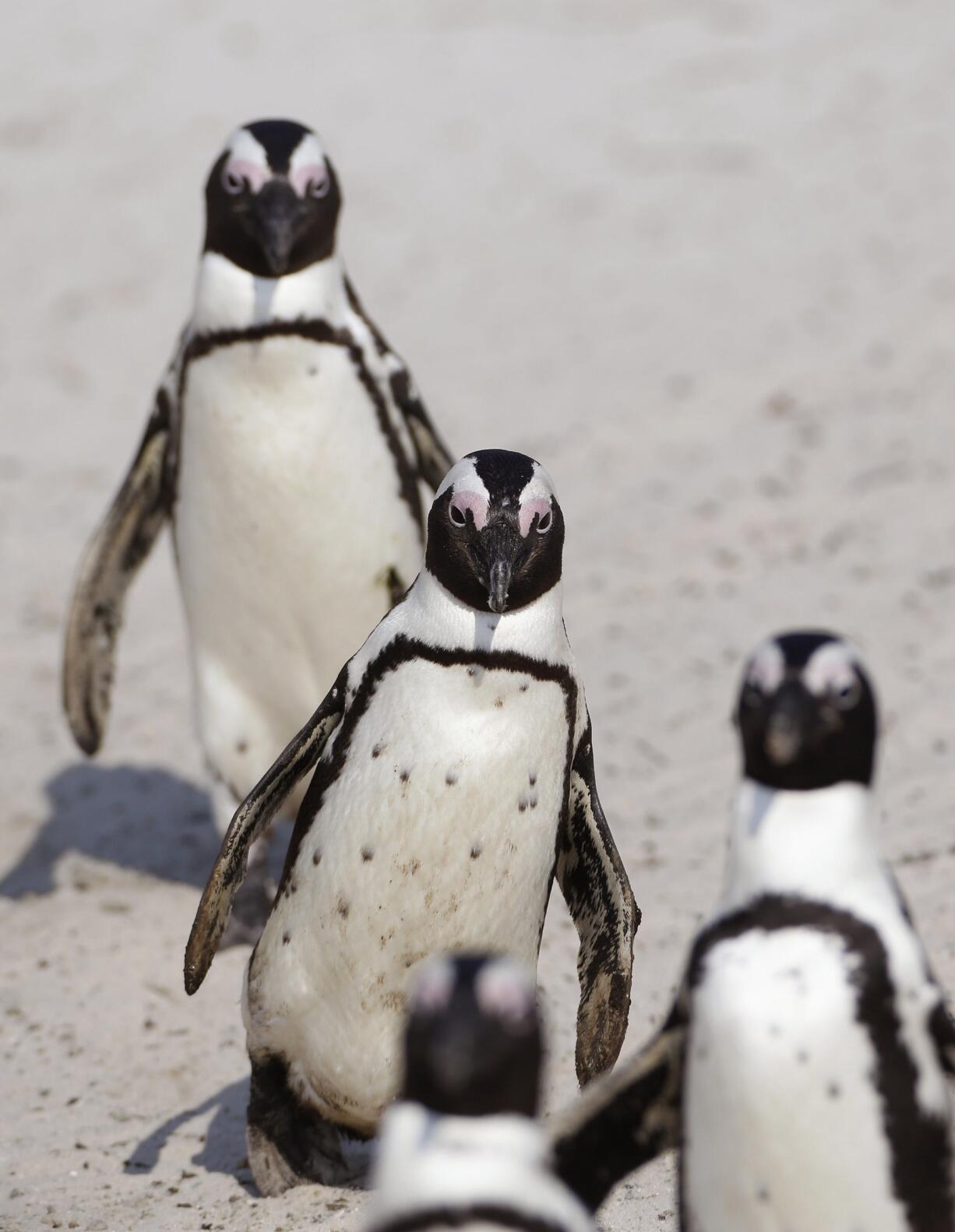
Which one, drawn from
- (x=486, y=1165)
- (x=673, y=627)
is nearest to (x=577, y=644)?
(x=673, y=627)

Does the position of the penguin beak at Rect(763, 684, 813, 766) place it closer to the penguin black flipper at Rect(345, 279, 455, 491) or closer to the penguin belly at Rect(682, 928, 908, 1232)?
the penguin belly at Rect(682, 928, 908, 1232)

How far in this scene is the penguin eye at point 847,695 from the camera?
223 centimetres

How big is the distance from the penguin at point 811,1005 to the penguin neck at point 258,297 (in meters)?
2.04

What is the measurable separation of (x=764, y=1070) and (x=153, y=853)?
3.24 metres

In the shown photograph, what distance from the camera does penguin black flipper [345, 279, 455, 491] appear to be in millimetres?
4254

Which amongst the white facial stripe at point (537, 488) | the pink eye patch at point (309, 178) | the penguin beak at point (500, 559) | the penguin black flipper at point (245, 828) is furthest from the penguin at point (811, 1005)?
the pink eye patch at point (309, 178)

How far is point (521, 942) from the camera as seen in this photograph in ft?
10.3

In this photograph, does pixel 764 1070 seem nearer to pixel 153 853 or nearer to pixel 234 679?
pixel 234 679

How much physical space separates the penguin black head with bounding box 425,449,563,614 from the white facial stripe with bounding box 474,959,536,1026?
0.96 metres

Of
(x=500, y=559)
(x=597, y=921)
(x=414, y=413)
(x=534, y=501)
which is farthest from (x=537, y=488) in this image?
(x=414, y=413)

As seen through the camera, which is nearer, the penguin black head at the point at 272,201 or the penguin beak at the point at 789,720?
the penguin beak at the point at 789,720

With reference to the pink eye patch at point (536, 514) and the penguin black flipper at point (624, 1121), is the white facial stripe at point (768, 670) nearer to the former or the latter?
the penguin black flipper at point (624, 1121)

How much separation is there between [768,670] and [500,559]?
711 millimetres

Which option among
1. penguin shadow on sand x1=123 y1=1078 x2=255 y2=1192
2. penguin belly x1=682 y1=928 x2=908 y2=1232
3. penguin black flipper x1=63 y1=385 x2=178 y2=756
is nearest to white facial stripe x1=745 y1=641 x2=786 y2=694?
penguin belly x1=682 y1=928 x2=908 y2=1232
